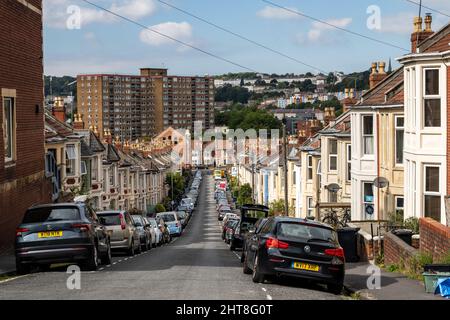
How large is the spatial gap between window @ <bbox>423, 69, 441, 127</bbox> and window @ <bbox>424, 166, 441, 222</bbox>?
4.74 ft

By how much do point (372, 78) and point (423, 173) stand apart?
14.7 metres

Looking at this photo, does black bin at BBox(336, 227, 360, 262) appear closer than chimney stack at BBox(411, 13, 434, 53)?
Yes

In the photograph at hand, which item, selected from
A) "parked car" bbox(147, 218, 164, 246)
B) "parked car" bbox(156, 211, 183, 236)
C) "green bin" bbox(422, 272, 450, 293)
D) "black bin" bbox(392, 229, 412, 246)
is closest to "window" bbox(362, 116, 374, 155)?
"parked car" bbox(147, 218, 164, 246)

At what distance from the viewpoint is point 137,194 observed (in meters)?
80.1

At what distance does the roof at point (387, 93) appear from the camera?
32438mm

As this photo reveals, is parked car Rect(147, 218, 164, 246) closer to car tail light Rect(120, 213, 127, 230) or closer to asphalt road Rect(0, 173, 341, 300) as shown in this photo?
Answer: car tail light Rect(120, 213, 127, 230)

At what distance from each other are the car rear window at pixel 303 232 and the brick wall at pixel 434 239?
223 cm

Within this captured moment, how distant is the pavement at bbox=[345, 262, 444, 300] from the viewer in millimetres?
14818

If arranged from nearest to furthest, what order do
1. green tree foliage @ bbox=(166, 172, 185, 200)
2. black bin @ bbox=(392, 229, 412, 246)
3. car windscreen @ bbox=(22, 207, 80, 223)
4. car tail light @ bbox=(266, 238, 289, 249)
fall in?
car tail light @ bbox=(266, 238, 289, 249) < car windscreen @ bbox=(22, 207, 80, 223) < black bin @ bbox=(392, 229, 412, 246) < green tree foliage @ bbox=(166, 172, 185, 200)

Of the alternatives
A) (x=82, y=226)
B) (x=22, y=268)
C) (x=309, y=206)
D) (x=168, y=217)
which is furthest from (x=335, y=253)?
(x=168, y=217)

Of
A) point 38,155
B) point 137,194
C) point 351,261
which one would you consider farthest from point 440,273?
point 137,194

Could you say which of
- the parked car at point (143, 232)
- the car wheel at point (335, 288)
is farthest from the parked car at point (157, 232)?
the car wheel at point (335, 288)
